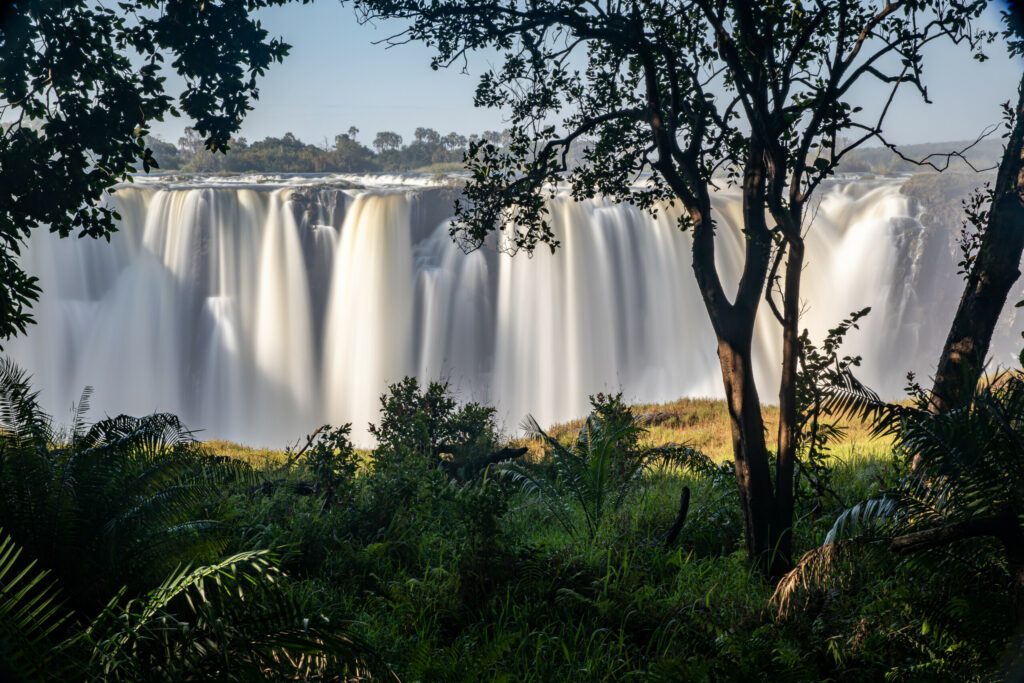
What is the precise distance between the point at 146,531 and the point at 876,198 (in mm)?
23140

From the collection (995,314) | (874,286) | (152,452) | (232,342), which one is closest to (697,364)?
(874,286)

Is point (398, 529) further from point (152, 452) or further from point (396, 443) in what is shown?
point (396, 443)

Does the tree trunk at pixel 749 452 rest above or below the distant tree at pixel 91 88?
below

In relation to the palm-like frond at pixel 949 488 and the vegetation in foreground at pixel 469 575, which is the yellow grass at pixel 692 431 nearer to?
the vegetation in foreground at pixel 469 575

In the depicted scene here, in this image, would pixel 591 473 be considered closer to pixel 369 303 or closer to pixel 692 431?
pixel 692 431

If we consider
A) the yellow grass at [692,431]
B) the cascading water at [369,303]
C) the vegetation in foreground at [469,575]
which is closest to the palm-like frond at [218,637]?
the vegetation in foreground at [469,575]

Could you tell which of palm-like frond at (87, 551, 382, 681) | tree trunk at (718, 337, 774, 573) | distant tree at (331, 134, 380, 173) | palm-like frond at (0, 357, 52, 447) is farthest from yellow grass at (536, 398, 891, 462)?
distant tree at (331, 134, 380, 173)

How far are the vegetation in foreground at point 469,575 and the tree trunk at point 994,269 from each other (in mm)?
1203

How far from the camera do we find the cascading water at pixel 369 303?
73.8 ft

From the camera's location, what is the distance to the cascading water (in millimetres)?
22500

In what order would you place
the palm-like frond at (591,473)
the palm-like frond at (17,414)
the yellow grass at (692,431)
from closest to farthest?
the palm-like frond at (17,414), the palm-like frond at (591,473), the yellow grass at (692,431)

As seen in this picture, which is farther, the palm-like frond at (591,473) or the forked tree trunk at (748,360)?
the palm-like frond at (591,473)

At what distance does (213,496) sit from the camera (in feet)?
16.4

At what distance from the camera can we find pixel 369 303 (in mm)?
22766
